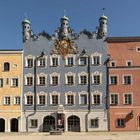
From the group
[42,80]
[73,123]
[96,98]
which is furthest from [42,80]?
[96,98]

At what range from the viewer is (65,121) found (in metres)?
66.6

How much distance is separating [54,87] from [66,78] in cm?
247

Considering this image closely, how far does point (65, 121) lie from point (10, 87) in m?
10.6

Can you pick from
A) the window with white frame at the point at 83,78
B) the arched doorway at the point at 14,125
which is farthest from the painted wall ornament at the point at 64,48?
the arched doorway at the point at 14,125

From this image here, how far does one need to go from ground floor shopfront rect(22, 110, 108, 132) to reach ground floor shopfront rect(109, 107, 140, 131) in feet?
4.21

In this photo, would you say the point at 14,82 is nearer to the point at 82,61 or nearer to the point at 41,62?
the point at 41,62

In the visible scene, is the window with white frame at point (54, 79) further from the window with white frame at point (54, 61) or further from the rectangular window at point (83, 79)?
the rectangular window at point (83, 79)

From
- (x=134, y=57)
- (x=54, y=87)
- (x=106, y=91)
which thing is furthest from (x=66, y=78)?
(x=134, y=57)

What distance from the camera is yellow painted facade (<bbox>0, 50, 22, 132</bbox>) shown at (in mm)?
66875

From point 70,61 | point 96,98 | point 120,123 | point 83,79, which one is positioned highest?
point 70,61

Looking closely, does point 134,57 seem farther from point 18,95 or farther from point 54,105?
point 18,95

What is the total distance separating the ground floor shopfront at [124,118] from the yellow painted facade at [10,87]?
15.3 metres

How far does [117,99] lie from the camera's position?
65.9 metres

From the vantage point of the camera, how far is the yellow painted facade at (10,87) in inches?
2633
